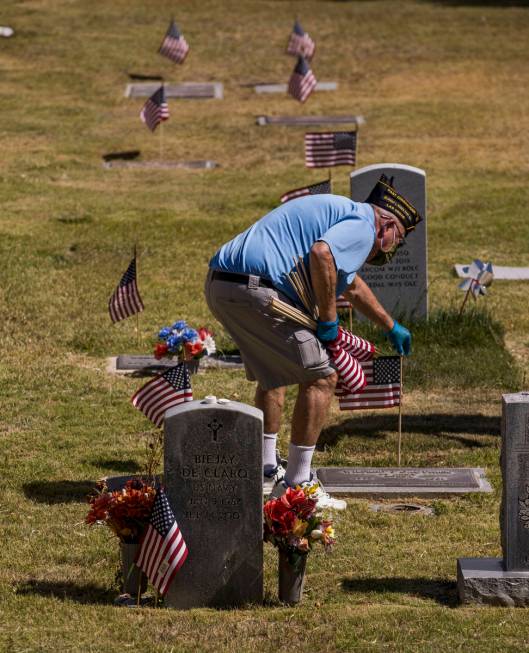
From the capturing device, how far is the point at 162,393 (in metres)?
9.36

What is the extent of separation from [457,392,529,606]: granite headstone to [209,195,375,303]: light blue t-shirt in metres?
1.46

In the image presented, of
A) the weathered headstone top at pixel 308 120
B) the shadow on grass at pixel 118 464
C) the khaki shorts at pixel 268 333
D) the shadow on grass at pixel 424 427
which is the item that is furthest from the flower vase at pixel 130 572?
the weathered headstone top at pixel 308 120

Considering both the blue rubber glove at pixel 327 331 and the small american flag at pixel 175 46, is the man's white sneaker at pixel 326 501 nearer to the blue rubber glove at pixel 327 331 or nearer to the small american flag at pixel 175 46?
the blue rubber glove at pixel 327 331

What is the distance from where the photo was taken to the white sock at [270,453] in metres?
9.51

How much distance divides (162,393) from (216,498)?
6.25 ft

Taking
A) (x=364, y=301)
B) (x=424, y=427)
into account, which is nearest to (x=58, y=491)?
(x=364, y=301)

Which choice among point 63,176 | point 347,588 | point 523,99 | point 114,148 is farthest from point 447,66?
point 347,588

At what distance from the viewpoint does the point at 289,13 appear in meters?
37.4

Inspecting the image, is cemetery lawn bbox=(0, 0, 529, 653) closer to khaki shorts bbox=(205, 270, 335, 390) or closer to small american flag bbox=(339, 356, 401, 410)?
small american flag bbox=(339, 356, 401, 410)

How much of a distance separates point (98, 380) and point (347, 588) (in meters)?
5.35

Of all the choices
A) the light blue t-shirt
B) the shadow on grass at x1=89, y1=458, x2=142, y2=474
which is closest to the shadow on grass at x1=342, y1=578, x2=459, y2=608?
the light blue t-shirt

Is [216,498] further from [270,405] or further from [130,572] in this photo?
[270,405]

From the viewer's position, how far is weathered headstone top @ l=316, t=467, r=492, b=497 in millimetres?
9742

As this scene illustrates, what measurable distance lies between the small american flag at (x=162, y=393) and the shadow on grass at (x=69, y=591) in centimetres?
153
